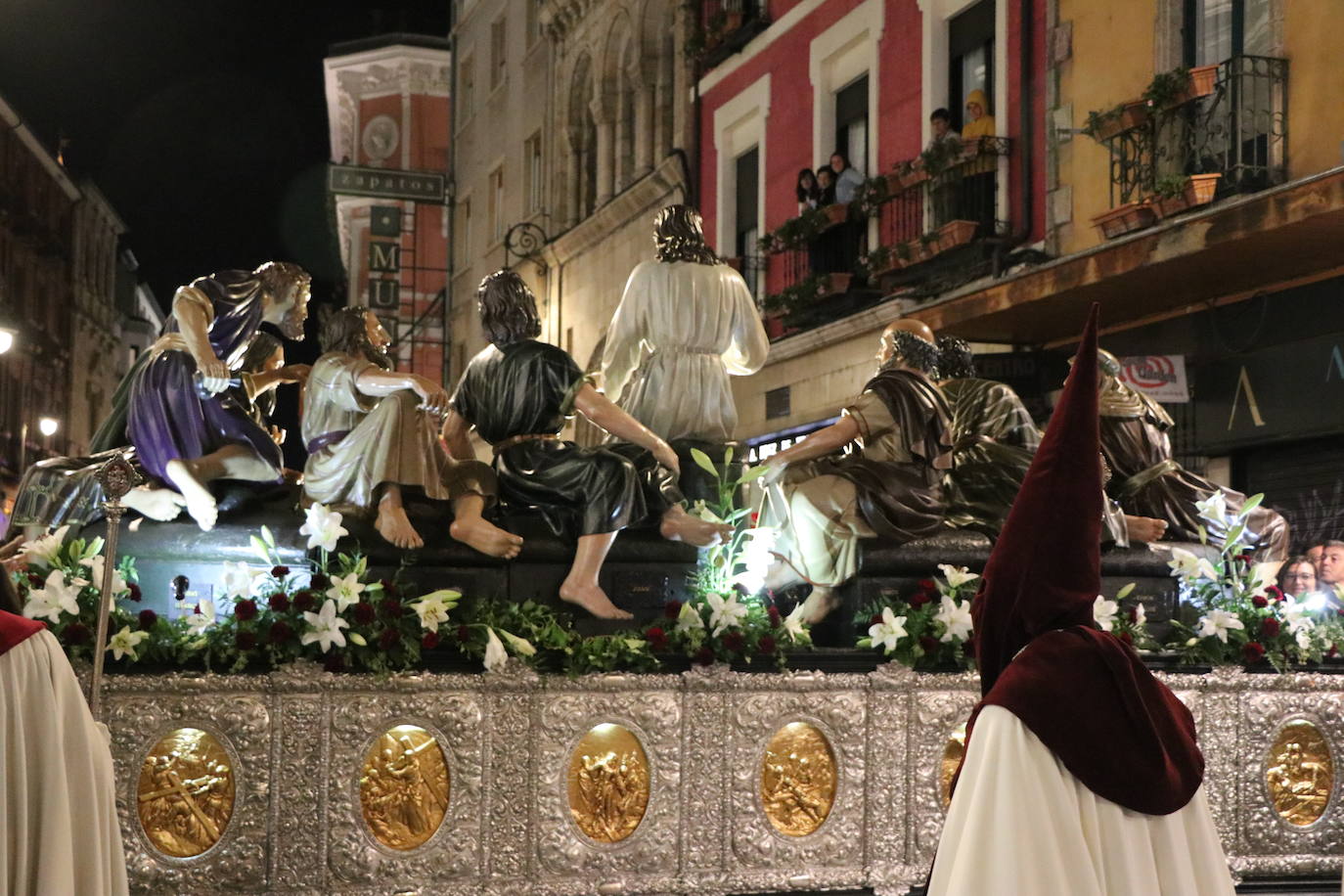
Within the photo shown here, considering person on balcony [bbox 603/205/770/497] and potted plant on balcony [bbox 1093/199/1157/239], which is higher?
potted plant on balcony [bbox 1093/199/1157/239]

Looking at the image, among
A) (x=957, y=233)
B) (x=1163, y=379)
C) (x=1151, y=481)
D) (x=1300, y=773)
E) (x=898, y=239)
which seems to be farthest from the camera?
(x=898, y=239)

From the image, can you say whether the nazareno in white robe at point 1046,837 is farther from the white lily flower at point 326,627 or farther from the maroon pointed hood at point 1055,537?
the white lily flower at point 326,627

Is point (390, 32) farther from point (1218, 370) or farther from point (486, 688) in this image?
point (486, 688)

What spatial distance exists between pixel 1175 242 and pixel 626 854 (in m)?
6.63

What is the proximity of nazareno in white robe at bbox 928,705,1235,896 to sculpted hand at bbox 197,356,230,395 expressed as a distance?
474 centimetres

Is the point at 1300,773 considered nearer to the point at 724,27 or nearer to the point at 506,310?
the point at 506,310

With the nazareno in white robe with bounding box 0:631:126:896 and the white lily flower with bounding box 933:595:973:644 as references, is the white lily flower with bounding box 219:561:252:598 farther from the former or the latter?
the white lily flower with bounding box 933:595:973:644

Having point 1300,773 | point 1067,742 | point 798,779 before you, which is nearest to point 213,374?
point 798,779

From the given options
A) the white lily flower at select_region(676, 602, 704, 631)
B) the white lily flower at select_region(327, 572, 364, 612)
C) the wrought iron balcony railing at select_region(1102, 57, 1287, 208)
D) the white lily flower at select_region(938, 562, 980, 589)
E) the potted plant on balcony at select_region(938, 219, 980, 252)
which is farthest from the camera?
the potted plant on balcony at select_region(938, 219, 980, 252)

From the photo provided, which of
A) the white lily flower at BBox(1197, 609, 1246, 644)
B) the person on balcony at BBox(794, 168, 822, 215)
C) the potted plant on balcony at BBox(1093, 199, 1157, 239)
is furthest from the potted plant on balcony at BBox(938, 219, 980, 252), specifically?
the white lily flower at BBox(1197, 609, 1246, 644)

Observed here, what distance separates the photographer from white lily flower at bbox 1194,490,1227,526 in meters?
8.77

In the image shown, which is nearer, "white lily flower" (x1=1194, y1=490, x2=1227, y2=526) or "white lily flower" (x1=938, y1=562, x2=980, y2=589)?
"white lily flower" (x1=938, y1=562, x2=980, y2=589)

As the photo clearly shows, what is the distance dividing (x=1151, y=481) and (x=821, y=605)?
7.49 ft

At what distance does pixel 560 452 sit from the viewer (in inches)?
298
